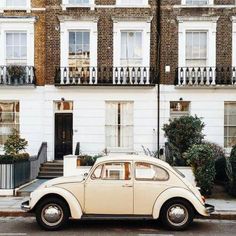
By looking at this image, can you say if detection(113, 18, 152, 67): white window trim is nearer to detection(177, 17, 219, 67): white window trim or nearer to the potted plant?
detection(177, 17, 219, 67): white window trim

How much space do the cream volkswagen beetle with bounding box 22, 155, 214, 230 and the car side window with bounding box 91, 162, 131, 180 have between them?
57mm

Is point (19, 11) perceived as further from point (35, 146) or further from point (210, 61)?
point (210, 61)

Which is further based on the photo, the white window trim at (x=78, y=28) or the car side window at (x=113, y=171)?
the white window trim at (x=78, y=28)

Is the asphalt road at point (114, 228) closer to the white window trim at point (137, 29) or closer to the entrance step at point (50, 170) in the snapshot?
the entrance step at point (50, 170)

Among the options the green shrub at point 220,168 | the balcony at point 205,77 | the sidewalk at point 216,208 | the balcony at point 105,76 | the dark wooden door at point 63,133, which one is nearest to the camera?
the sidewalk at point 216,208

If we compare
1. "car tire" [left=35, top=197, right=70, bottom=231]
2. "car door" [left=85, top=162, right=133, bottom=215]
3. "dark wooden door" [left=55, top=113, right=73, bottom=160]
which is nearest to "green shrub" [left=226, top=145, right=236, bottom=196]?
"car door" [left=85, top=162, right=133, bottom=215]

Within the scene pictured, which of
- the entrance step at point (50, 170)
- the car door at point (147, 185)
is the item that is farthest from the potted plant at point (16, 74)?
the car door at point (147, 185)

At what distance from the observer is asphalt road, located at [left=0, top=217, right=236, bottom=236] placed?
10000 mm

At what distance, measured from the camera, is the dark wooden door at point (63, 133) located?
21.4 m

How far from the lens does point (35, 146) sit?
69.2 feet

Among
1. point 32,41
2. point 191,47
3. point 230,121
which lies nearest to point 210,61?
point 191,47

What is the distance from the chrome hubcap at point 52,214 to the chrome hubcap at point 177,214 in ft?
8.34

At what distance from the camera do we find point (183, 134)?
17.2 m

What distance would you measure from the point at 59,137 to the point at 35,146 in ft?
4.09
